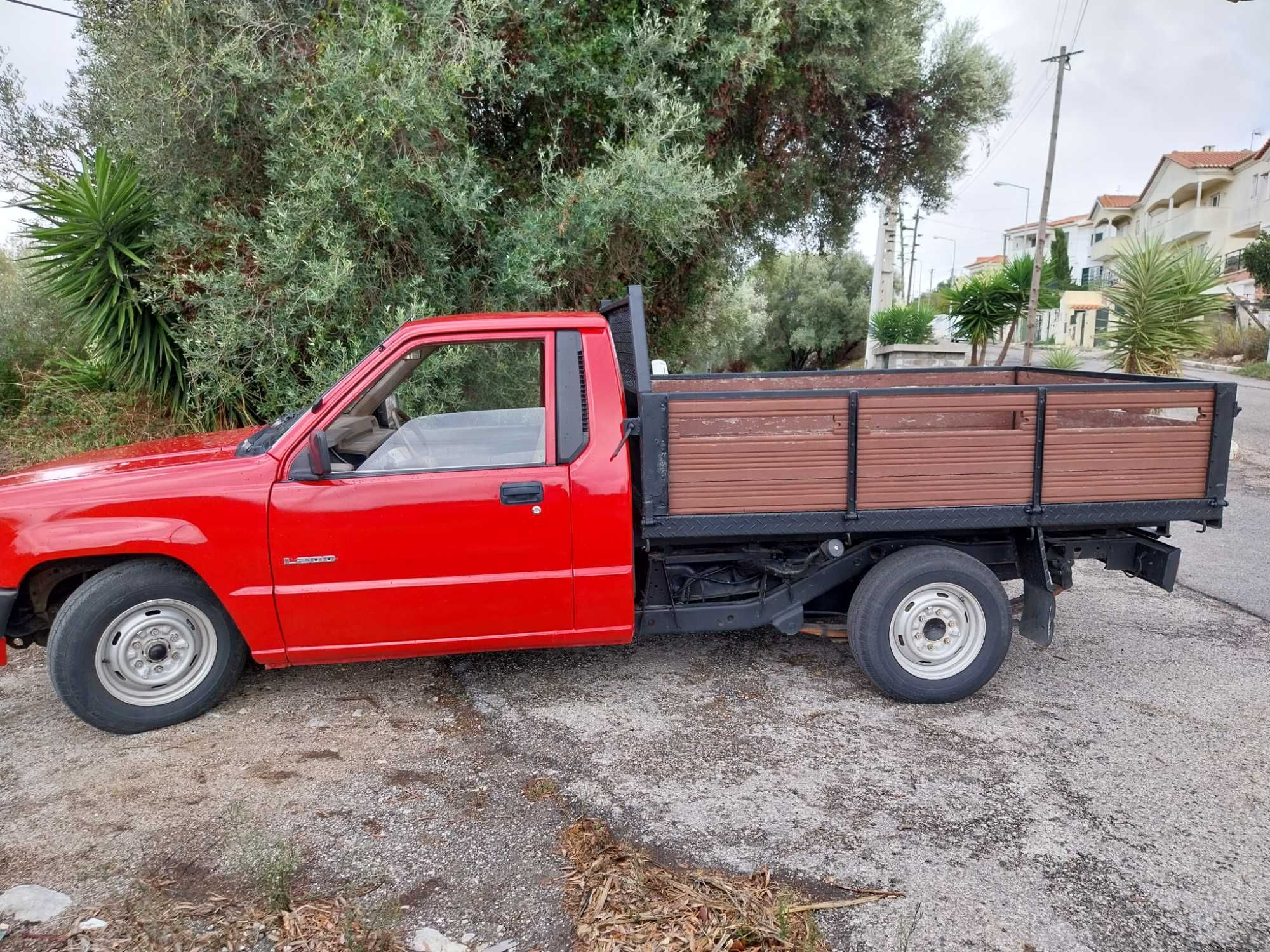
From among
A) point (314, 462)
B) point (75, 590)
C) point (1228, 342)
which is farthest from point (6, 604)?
point (1228, 342)

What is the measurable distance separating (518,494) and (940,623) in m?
2.23

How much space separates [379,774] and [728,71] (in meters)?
7.12

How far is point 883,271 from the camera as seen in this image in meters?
20.9

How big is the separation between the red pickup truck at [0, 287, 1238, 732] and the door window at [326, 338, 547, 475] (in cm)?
2

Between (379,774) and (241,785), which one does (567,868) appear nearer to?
(379,774)

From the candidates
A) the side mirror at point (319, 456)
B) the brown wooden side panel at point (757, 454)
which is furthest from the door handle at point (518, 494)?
the side mirror at point (319, 456)

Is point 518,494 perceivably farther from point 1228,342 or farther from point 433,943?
point 1228,342

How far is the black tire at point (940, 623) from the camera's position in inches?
170

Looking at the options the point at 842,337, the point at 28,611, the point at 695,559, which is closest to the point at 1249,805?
the point at 695,559

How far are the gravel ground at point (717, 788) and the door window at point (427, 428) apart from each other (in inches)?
49.7

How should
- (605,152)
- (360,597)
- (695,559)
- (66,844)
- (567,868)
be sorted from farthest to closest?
(605,152), (695,559), (360,597), (66,844), (567,868)

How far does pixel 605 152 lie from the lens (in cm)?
827

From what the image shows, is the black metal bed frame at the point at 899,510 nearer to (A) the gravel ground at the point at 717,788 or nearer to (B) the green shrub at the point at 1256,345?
(A) the gravel ground at the point at 717,788

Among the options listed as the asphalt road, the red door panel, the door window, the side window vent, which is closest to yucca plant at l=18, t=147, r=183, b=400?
the door window
